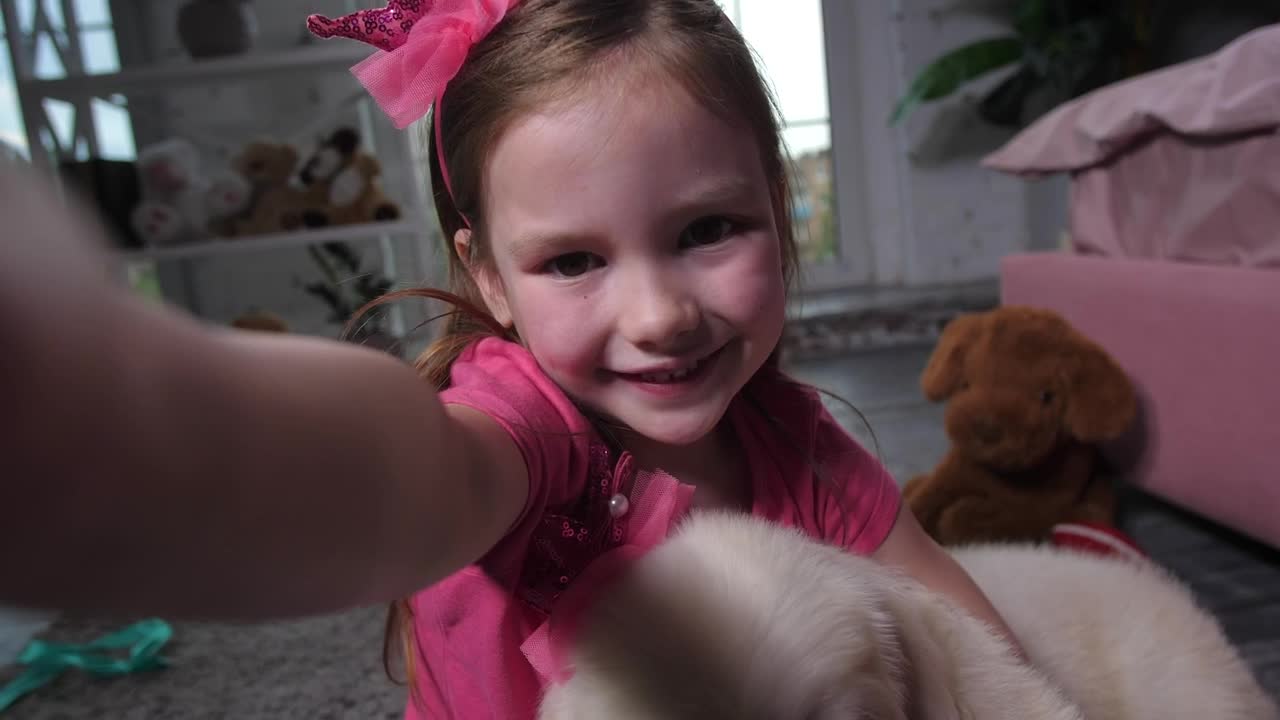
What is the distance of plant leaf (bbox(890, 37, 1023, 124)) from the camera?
8.99 ft

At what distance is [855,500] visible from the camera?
69 centimetres

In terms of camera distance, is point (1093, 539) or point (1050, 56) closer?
point (1093, 539)

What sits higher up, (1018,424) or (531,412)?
(531,412)

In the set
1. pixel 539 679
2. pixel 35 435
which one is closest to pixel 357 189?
pixel 539 679

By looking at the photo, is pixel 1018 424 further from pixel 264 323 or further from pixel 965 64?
pixel 965 64

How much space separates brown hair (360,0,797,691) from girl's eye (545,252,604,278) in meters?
0.08

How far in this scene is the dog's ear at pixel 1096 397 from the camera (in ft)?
3.56

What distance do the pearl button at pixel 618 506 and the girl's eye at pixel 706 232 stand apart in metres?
0.17

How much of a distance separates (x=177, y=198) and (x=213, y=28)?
1.47ft

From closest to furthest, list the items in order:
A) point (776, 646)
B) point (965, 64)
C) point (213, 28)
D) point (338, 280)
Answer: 1. point (776, 646)
2. point (213, 28)
3. point (338, 280)
4. point (965, 64)

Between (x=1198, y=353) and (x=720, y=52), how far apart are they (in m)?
0.84

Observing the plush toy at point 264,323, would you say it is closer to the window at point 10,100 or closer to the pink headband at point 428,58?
the window at point 10,100

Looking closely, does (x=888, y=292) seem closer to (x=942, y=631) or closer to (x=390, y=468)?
(x=942, y=631)

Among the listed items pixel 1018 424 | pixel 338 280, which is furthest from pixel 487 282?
pixel 338 280
